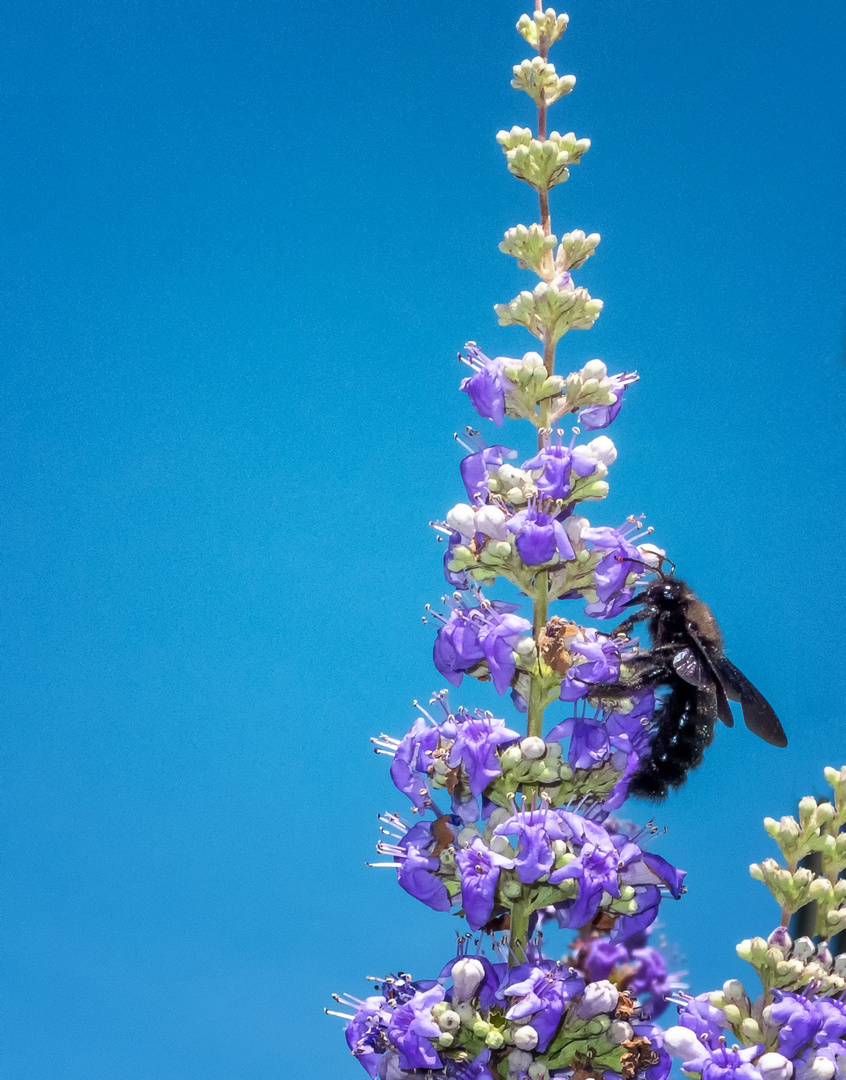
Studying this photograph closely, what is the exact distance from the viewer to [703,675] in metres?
4.70

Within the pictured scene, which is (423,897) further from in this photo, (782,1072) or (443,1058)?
(782,1072)

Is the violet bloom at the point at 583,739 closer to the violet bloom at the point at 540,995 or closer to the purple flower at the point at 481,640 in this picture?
the purple flower at the point at 481,640

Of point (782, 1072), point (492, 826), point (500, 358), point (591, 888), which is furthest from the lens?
point (500, 358)

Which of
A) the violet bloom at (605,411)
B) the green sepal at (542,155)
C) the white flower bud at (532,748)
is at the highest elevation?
the green sepal at (542,155)

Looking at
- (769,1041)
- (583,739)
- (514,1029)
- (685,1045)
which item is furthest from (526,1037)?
(583,739)

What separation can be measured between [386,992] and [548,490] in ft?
6.10

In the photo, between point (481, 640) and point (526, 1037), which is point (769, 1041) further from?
point (481, 640)

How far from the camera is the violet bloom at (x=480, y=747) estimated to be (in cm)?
411

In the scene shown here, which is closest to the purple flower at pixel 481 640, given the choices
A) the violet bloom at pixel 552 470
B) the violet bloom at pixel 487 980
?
the violet bloom at pixel 552 470

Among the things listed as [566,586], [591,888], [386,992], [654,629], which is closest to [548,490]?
[566,586]

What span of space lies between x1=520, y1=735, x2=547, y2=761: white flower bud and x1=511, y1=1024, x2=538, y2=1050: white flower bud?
863 millimetres

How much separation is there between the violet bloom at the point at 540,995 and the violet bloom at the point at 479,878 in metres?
0.22

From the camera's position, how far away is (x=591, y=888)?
12.8 ft

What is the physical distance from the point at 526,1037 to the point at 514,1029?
0.08 m
